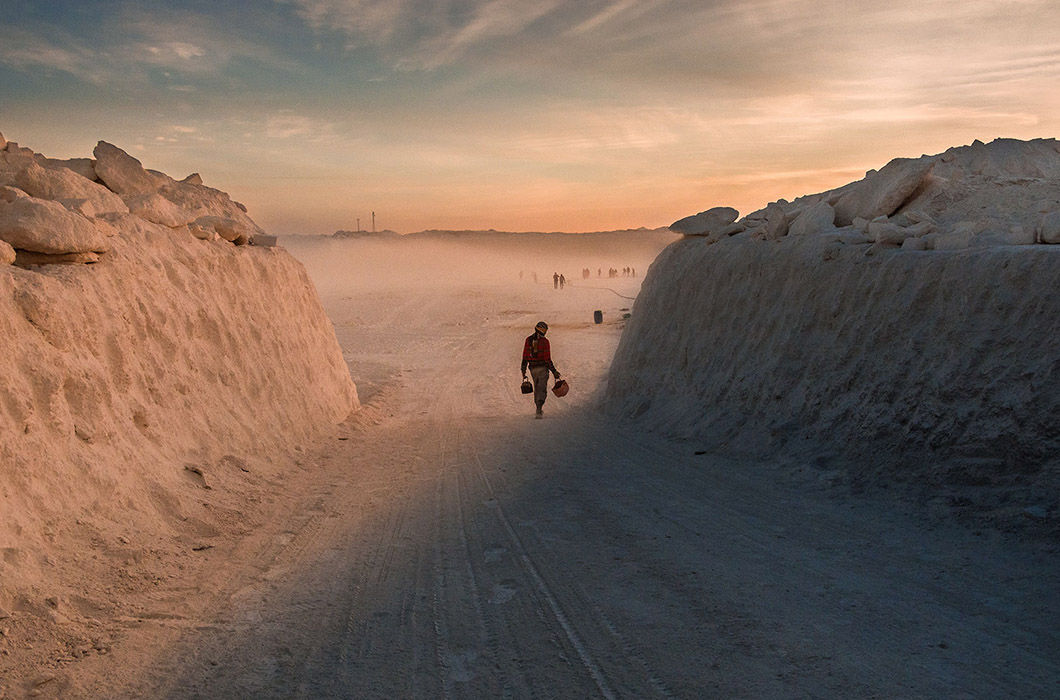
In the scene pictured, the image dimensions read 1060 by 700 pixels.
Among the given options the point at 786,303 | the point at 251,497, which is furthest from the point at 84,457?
the point at 786,303

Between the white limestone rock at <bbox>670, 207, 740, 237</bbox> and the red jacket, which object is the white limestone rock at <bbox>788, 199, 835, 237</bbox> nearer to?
the white limestone rock at <bbox>670, 207, 740, 237</bbox>

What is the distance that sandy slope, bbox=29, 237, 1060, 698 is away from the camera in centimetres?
411

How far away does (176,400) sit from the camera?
8164 mm

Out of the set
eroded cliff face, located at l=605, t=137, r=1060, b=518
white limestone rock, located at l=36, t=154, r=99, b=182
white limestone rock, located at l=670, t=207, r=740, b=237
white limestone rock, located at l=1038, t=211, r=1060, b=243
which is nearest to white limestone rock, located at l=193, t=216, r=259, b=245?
white limestone rock, located at l=36, t=154, r=99, b=182

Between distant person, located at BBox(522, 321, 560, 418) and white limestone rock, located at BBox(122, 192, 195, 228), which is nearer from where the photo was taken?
white limestone rock, located at BBox(122, 192, 195, 228)

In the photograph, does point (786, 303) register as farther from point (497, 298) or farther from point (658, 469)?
point (497, 298)

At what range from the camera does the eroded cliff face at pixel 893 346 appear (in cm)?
684

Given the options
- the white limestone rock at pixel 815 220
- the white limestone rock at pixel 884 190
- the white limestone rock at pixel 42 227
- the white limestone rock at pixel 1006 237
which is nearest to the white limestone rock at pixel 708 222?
the white limestone rock at pixel 815 220

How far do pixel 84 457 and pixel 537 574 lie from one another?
3935 millimetres

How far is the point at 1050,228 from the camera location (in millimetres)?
7887

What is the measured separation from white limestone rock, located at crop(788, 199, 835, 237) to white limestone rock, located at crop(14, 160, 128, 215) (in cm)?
970

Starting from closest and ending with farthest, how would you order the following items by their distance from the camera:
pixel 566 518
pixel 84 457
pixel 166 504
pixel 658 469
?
pixel 84 457 → pixel 166 504 → pixel 566 518 → pixel 658 469

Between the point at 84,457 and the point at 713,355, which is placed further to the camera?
the point at 713,355

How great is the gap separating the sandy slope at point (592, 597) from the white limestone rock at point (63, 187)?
13.9ft
